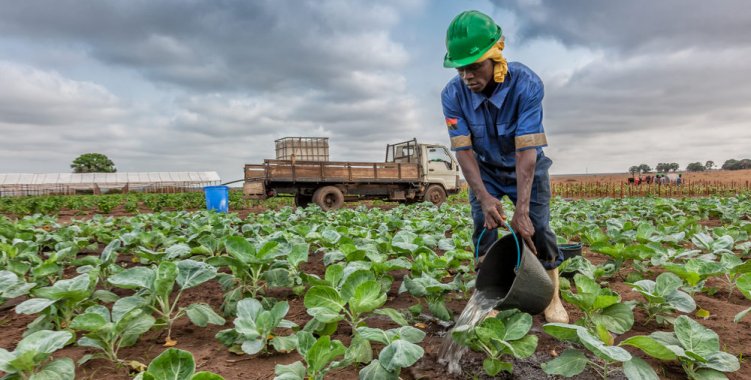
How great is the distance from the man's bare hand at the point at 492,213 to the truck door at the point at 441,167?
38.9 feet

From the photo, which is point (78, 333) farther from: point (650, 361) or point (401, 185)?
point (401, 185)

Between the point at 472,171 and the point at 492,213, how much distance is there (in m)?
0.31

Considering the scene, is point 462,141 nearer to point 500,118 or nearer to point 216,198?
point 500,118

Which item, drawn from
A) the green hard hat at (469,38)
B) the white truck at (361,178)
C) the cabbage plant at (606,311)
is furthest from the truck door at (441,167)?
the cabbage plant at (606,311)

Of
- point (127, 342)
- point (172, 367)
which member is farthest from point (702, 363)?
point (127, 342)

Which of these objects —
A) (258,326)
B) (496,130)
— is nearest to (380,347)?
(258,326)

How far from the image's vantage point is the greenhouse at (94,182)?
147 feet

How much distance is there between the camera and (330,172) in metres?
12.6

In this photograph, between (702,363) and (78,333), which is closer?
(702,363)

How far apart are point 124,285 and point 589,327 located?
7.06ft

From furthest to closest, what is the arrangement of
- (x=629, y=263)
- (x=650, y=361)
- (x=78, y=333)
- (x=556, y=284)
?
1. (x=629, y=263)
2. (x=556, y=284)
3. (x=78, y=333)
4. (x=650, y=361)

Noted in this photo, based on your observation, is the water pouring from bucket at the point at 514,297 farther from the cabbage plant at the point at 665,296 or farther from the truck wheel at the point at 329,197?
the truck wheel at the point at 329,197

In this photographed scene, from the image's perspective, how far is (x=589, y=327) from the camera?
A: 1906 millimetres

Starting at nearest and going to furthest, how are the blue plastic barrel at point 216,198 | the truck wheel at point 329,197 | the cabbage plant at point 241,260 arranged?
1. the cabbage plant at point 241,260
2. the blue plastic barrel at point 216,198
3. the truck wheel at point 329,197
